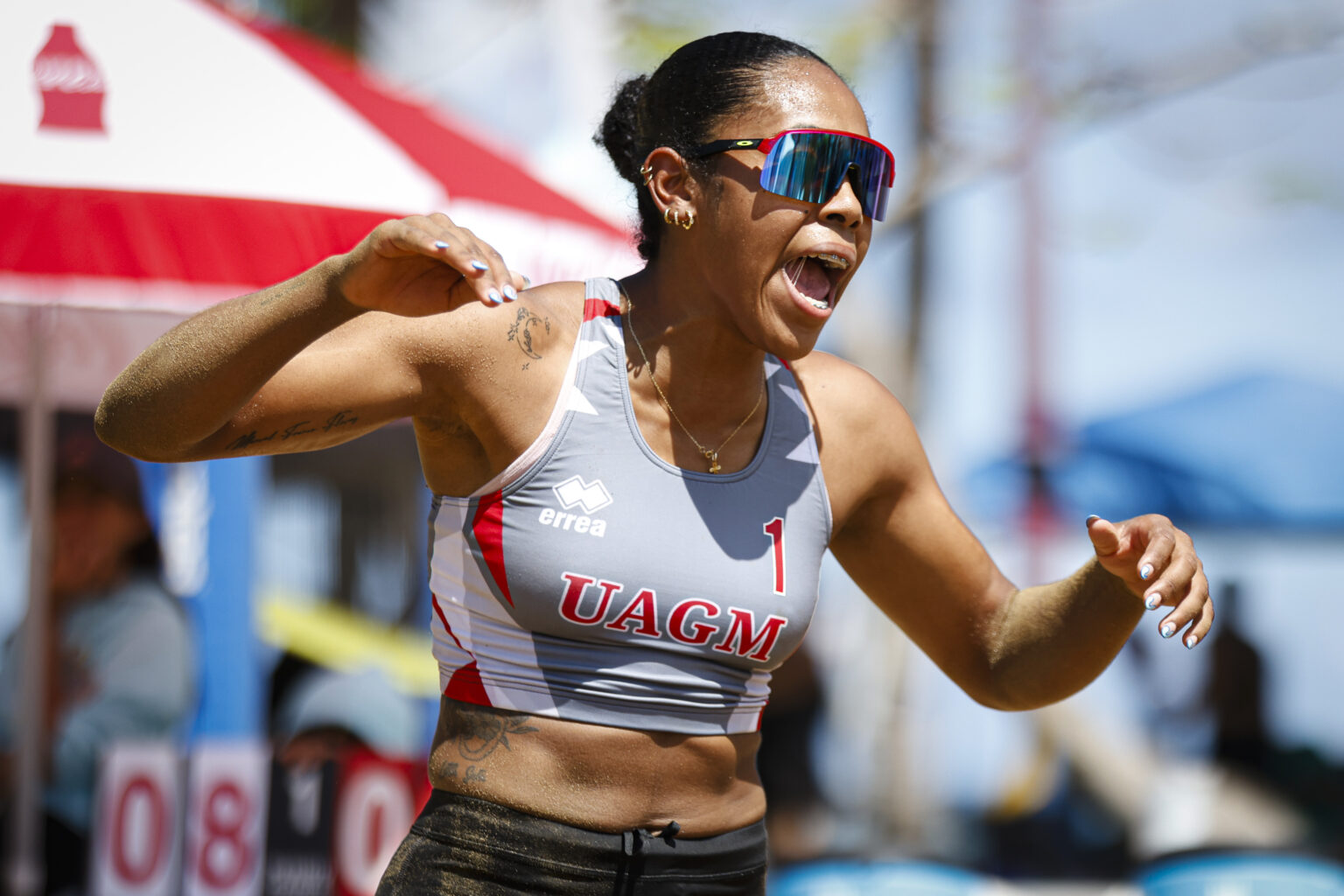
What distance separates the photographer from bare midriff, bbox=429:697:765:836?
1846 millimetres

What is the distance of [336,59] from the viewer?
418cm

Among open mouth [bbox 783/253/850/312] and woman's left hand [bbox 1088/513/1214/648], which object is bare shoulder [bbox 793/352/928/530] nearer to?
open mouth [bbox 783/253/850/312]

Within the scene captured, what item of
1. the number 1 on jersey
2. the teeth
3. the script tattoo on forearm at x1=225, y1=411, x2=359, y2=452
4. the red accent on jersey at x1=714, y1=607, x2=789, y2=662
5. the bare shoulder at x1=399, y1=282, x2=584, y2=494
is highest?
the teeth

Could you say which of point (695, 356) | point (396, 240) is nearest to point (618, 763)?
point (695, 356)

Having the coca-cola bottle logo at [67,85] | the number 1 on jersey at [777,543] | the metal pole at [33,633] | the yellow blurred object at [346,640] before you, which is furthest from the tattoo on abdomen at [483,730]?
the yellow blurred object at [346,640]

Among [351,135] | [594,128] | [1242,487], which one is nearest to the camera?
[594,128]

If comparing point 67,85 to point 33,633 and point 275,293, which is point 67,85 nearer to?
point 33,633

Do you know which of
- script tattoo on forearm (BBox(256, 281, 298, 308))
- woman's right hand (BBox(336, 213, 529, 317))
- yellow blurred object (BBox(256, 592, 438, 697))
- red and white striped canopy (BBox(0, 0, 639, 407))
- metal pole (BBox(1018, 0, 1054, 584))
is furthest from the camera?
metal pole (BBox(1018, 0, 1054, 584))

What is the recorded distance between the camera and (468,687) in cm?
192

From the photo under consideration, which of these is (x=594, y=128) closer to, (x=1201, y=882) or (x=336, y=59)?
(x=336, y=59)

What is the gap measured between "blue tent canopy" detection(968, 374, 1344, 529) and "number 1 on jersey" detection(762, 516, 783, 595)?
19.7ft

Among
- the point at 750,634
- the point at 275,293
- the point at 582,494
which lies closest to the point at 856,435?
the point at 750,634

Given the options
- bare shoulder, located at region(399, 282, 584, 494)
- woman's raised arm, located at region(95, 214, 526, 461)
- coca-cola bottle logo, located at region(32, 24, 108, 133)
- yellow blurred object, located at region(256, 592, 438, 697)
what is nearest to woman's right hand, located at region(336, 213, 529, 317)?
woman's raised arm, located at region(95, 214, 526, 461)

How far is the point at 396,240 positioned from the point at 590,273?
7.96 feet
